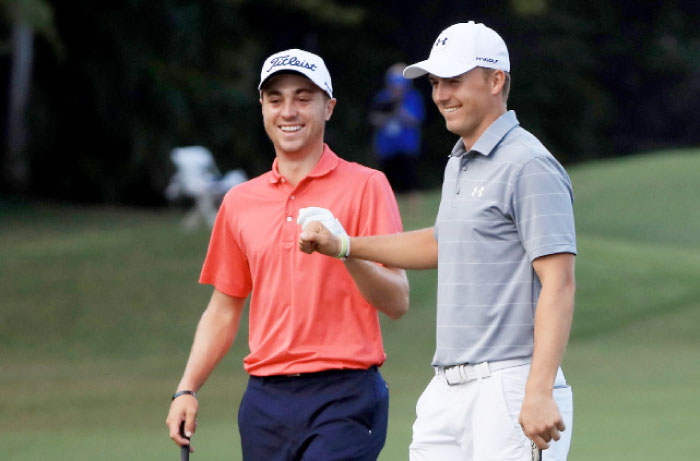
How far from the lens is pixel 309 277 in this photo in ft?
14.1

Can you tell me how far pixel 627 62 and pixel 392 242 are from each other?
44333mm

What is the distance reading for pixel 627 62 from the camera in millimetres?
47000

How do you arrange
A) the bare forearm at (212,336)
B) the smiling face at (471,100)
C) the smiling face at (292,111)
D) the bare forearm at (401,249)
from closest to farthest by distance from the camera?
the smiling face at (471,100)
the bare forearm at (401,249)
the smiling face at (292,111)
the bare forearm at (212,336)

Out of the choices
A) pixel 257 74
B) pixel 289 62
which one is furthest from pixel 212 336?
pixel 257 74

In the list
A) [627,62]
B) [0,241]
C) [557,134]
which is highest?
[627,62]

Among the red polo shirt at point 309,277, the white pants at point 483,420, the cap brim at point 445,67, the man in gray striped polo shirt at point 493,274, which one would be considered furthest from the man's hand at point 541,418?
the cap brim at point 445,67

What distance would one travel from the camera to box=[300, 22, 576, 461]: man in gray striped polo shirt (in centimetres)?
365

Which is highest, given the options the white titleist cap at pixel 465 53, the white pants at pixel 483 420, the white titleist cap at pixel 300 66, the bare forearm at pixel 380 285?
the white titleist cap at pixel 300 66

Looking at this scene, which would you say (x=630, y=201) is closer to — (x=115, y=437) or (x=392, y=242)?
(x=115, y=437)

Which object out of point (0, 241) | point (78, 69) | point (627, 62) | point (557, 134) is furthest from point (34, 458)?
point (627, 62)

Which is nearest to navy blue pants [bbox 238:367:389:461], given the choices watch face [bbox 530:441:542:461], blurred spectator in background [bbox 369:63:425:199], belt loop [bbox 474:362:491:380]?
belt loop [bbox 474:362:491:380]

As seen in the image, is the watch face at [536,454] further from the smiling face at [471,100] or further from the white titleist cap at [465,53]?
the white titleist cap at [465,53]

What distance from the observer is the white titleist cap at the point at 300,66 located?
4340 millimetres

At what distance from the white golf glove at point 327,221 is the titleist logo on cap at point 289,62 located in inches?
21.2
